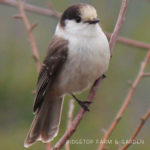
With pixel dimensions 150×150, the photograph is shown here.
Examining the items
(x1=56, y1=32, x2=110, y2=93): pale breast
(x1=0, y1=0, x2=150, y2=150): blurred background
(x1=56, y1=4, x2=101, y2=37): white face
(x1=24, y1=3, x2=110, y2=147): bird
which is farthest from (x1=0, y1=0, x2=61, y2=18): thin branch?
(x1=0, y1=0, x2=150, y2=150): blurred background

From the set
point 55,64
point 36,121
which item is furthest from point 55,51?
point 36,121

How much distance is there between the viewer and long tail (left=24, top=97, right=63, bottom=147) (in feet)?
14.1

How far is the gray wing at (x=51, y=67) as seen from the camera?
4.34 m

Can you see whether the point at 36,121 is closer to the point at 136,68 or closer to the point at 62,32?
the point at 62,32

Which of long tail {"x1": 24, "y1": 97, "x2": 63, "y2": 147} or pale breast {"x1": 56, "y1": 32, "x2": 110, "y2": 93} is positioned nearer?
pale breast {"x1": 56, "y1": 32, "x2": 110, "y2": 93}

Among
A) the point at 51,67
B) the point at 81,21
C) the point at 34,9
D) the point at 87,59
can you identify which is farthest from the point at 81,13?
the point at 34,9

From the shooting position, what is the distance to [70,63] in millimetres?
4277

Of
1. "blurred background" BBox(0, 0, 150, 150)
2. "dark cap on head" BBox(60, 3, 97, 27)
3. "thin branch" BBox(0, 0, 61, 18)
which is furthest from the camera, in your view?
"blurred background" BBox(0, 0, 150, 150)

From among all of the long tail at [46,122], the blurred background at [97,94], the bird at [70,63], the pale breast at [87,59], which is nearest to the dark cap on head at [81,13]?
the bird at [70,63]

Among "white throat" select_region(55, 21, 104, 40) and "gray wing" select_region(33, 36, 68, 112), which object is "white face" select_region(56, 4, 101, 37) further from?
"gray wing" select_region(33, 36, 68, 112)

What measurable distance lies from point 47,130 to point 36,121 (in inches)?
5.4

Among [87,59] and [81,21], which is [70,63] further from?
[81,21]

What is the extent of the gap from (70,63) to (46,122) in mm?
611

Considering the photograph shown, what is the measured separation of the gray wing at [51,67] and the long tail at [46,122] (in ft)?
0.47
